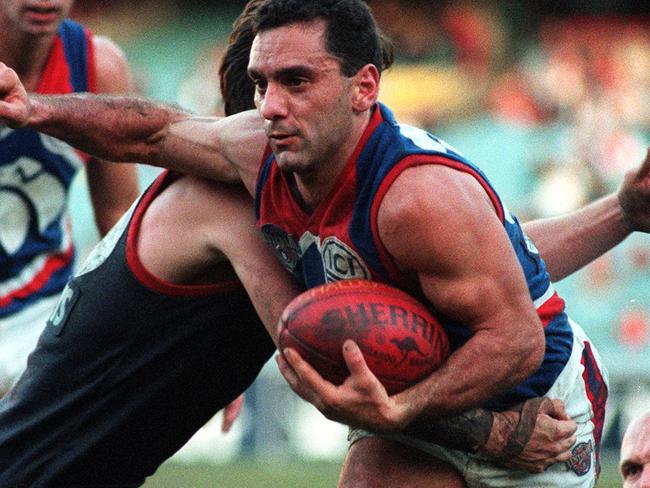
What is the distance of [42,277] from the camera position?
6.43m

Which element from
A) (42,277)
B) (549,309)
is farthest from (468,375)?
(42,277)

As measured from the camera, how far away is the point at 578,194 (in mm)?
13508

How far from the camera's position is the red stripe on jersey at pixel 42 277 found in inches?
250

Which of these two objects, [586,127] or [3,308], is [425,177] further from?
[586,127]

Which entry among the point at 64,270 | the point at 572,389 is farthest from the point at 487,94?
the point at 572,389

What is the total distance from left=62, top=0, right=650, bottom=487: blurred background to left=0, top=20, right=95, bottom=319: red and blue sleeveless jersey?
6.79 meters

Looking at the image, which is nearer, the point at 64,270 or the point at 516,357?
the point at 516,357

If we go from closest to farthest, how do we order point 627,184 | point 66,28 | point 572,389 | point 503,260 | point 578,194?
point 503,260 → point 572,389 → point 627,184 → point 66,28 → point 578,194

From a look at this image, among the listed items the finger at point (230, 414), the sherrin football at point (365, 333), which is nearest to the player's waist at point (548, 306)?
the sherrin football at point (365, 333)

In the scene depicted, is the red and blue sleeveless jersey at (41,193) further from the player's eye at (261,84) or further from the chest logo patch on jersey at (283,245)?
the player's eye at (261,84)

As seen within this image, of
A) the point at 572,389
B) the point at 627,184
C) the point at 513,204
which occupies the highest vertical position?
the point at 627,184

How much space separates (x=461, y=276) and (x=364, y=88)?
26.5 inches

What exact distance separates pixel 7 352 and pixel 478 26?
8.50 metres

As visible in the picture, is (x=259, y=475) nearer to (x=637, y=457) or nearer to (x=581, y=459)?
(x=581, y=459)
